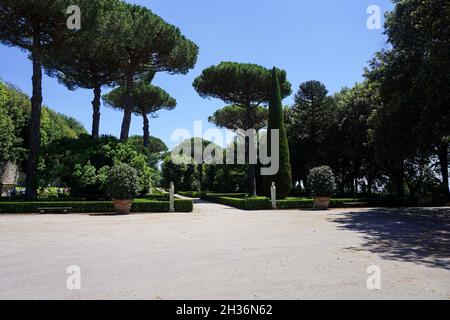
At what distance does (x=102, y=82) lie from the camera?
95.7 feet

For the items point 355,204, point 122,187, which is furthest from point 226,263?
point 355,204

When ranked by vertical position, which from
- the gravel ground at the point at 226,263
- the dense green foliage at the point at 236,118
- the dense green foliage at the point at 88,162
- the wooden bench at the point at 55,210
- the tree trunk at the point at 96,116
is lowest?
the gravel ground at the point at 226,263

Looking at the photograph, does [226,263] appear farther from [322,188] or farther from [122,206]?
[322,188]

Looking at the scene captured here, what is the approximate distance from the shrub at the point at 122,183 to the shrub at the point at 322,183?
10826 millimetres

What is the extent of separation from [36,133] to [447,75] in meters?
21.6

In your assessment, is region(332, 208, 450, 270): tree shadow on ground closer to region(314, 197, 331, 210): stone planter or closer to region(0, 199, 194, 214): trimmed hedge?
region(314, 197, 331, 210): stone planter

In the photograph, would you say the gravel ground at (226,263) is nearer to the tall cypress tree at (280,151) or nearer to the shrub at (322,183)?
the shrub at (322,183)

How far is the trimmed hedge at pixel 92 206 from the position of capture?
19391 millimetres

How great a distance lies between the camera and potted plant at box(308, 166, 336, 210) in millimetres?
22875

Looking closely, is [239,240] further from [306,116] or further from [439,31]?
[306,116]

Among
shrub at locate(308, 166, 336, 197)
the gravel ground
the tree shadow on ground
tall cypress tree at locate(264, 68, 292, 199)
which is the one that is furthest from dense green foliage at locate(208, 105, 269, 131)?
the gravel ground

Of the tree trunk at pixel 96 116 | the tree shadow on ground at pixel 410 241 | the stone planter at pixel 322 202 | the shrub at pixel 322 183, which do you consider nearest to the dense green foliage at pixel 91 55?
the tree trunk at pixel 96 116

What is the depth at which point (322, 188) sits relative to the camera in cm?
2286
